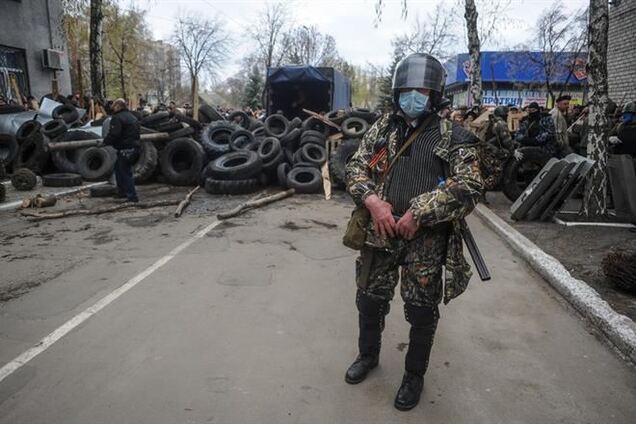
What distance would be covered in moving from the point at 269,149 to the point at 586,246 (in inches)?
309

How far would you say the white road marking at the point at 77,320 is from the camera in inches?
129

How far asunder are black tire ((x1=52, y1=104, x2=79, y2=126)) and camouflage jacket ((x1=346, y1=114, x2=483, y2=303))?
45.8ft

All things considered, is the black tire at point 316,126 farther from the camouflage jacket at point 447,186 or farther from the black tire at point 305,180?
the camouflage jacket at point 447,186

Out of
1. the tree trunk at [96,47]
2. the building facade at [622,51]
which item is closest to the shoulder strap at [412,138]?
the building facade at [622,51]

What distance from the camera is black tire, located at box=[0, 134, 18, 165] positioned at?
37.2ft

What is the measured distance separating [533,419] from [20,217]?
814 cm

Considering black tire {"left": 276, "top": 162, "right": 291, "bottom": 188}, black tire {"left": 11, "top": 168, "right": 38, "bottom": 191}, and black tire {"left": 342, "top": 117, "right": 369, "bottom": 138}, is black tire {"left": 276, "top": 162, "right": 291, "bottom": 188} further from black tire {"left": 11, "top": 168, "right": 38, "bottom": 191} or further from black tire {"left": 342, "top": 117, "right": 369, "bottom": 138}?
black tire {"left": 11, "top": 168, "right": 38, "bottom": 191}

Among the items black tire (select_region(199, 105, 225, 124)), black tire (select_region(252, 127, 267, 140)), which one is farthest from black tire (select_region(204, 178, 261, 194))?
black tire (select_region(199, 105, 225, 124))

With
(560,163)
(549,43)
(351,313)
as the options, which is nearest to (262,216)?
(351,313)

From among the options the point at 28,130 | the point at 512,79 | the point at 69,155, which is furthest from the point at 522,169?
the point at 512,79

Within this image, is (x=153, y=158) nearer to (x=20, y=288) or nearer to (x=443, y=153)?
(x=20, y=288)

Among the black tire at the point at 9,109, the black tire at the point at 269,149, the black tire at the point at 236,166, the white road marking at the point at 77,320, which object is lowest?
the white road marking at the point at 77,320

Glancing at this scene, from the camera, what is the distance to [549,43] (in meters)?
24.1

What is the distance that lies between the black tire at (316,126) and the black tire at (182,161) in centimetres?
330
